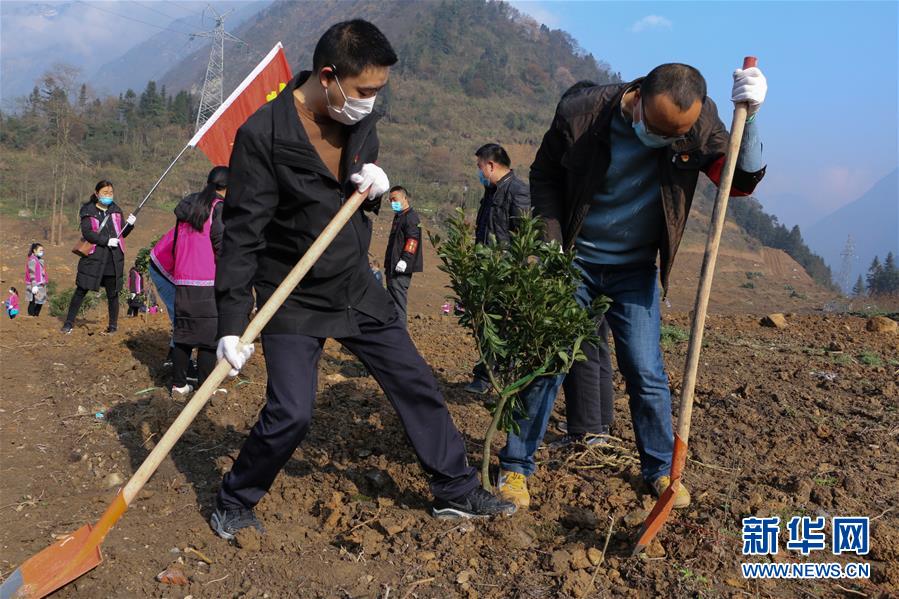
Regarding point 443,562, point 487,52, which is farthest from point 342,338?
point 487,52

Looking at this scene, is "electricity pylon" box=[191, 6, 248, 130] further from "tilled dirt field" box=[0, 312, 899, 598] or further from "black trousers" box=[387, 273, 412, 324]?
"tilled dirt field" box=[0, 312, 899, 598]

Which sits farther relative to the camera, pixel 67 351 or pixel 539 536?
pixel 67 351

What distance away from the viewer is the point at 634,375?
3.58 metres

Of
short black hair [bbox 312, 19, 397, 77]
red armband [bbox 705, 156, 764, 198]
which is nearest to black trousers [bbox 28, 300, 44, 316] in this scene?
short black hair [bbox 312, 19, 397, 77]

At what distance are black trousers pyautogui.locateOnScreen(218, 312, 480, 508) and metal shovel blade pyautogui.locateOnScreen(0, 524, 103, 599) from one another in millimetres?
591

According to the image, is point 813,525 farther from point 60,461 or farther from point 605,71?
point 605,71

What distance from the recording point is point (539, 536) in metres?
3.38

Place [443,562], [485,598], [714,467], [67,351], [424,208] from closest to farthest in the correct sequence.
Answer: [485,598] → [443,562] → [714,467] → [67,351] → [424,208]

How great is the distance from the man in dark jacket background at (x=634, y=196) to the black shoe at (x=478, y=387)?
2.09m

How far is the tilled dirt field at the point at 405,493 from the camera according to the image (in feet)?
9.88

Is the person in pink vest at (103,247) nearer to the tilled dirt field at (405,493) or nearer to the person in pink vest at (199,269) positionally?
the tilled dirt field at (405,493)

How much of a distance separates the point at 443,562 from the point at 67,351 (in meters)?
5.70

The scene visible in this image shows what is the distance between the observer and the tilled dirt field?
3.01 metres

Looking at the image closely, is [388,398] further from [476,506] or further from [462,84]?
[462,84]
